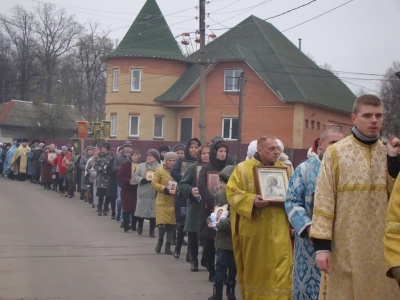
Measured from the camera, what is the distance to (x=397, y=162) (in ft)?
16.3

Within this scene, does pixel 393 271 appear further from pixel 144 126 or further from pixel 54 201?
pixel 144 126

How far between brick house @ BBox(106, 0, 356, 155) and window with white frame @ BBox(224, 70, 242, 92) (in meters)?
0.06

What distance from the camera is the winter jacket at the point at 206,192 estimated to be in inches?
393

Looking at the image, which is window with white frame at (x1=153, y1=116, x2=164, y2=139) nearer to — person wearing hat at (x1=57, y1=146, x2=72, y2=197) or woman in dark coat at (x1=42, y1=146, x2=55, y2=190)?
woman in dark coat at (x1=42, y1=146, x2=55, y2=190)

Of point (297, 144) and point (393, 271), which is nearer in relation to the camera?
point (393, 271)

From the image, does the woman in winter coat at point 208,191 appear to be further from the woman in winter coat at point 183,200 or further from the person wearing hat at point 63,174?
the person wearing hat at point 63,174

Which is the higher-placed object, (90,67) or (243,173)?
(90,67)

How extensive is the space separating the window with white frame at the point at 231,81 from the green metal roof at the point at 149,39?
20.8ft

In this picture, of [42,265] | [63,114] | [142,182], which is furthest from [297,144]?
[42,265]

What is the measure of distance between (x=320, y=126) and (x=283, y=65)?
4.58 metres

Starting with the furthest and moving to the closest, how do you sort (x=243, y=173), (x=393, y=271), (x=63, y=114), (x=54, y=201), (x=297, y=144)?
(x=63, y=114) < (x=297, y=144) < (x=54, y=201) < (x=243, y=173) < (x=393, y=271)

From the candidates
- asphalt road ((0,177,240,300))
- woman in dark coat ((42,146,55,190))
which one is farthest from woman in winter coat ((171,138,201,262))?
woman in dark coat ((42,146,55,190))

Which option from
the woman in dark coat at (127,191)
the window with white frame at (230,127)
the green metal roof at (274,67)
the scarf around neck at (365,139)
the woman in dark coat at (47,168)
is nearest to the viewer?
the scarf around neck at (365,139)

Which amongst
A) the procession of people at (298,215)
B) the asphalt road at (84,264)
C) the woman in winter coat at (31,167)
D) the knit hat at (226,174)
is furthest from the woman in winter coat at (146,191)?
the woman in winter coat at (31,167)
